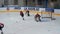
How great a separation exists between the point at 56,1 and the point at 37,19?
35.1ft

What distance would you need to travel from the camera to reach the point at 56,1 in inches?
907

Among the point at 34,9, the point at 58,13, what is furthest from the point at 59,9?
the point at 34,9

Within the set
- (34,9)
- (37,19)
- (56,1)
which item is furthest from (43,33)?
(56,1)

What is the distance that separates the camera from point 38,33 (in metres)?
8.05

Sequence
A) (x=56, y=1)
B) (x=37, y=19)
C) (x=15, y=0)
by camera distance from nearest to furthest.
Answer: (x=37, y=19) → (x=56, y=1) → (x=15, y=0)

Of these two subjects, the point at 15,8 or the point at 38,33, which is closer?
the point at 38,33

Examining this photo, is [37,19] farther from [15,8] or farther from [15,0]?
[15,0]

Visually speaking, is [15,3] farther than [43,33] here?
Yes

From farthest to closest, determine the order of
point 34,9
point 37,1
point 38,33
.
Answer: point 37,1, point 34,9, point 38,33

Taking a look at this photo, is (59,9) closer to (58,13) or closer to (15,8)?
(58,13)

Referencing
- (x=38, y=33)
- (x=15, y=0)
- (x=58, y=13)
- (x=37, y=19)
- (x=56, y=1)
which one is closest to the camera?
(x=38, y=33)

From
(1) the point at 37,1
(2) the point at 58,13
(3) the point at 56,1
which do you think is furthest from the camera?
(1) the point at 37,1

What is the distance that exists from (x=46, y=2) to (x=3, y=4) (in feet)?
23.2

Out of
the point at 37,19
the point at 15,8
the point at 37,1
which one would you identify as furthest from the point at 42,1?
the point at 37,19
